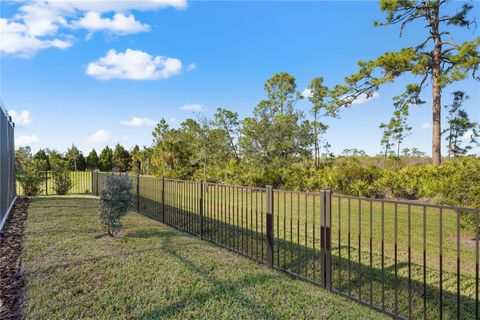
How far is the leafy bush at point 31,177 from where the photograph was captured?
10.7 metres

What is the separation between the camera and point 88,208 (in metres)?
7.83

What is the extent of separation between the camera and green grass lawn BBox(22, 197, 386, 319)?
2.52 meters

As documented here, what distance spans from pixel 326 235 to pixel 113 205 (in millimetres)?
3446

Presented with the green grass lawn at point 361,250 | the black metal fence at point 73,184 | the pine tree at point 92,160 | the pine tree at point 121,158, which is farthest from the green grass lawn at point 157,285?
the pine tree at point 92,160

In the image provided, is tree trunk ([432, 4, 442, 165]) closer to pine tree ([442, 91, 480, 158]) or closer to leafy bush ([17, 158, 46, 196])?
pine tree ([442, 91, 480, 158])

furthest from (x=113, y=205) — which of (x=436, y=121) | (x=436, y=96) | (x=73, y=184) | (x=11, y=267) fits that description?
(x=436, y=96)

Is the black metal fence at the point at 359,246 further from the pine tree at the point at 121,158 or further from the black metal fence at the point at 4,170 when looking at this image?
the pine tree at the point at 121,158

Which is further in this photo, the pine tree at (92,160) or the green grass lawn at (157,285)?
the pine tree at (92,160)

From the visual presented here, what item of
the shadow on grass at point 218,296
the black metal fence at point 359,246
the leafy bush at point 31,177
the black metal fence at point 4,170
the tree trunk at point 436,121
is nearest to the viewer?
the shadow on grass at point 218,296

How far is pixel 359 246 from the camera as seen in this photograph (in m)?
2.75

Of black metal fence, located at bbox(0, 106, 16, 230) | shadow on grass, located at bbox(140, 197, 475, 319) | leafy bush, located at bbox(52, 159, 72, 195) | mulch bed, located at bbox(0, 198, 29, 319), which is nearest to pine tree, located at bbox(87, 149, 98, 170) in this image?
leafy bush, located at bbox(52, 159, 72, 195)

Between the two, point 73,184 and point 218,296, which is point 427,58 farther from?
point 73,184

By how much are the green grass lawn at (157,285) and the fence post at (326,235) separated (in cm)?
19

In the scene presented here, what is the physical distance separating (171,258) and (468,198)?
564 cm
